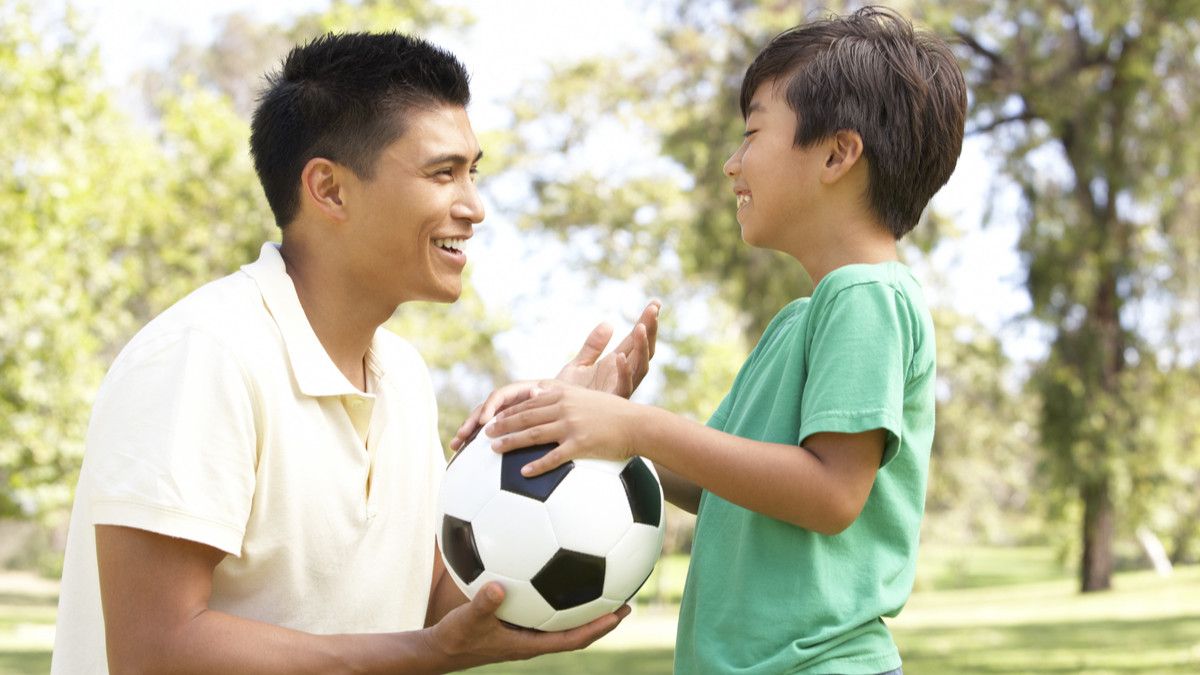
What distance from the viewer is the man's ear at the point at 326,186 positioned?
3021 mm

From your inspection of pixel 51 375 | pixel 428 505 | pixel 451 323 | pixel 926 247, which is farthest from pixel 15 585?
pixel 428 505

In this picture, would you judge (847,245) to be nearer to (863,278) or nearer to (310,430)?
(863,278)

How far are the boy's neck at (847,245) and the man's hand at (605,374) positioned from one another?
1.29 ft

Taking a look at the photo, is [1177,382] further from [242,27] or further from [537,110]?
[242,27]

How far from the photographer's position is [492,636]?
2598mm

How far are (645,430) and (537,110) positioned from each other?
23.8 metres

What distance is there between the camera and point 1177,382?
48.0ft

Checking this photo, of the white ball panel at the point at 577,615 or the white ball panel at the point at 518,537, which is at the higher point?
the white ball panel at the point at 518,537

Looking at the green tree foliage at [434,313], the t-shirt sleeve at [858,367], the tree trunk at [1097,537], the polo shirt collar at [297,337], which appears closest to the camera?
the t-shirt sleeve at [858,367]

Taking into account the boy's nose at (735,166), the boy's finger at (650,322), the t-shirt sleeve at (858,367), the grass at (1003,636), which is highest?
the boy's nose at (735,166)

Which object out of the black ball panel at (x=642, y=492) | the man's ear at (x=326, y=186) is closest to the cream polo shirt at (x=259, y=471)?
the man's ear at (x=326, y=186)

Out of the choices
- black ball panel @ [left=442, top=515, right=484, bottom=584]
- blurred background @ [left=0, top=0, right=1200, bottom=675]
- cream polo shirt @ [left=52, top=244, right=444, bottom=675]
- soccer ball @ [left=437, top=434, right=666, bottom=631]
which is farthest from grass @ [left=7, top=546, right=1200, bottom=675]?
soccer ball @ [left=437, top=434, right=666, bottom=631]

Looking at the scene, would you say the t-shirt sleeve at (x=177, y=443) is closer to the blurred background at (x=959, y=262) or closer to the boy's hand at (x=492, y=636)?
the boy's hand at (x=492, y=636)

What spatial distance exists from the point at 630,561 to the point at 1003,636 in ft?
45.2
